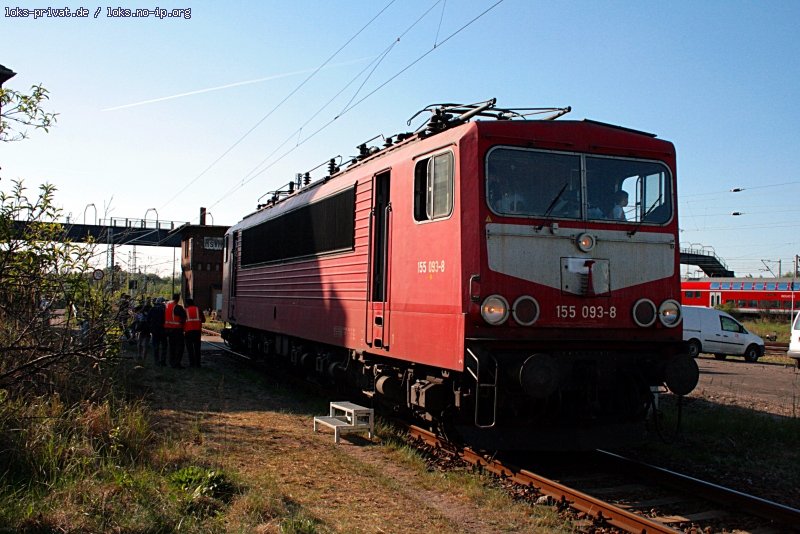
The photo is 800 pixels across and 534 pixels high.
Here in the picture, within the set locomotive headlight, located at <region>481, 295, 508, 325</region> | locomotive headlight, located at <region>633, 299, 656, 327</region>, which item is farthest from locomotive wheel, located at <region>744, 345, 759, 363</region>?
locomotive headlight, located at <region>481, 295, 508, 325</region>

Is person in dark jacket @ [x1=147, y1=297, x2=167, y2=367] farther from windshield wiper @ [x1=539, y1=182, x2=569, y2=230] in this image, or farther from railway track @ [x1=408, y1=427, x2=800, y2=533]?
windshield wiper @ [x1=539, y1=182, x2=569, y2=230]

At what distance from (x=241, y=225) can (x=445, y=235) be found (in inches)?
483

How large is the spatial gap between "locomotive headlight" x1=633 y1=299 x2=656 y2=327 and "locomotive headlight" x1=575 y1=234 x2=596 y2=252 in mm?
814

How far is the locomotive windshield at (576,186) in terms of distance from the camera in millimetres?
7652

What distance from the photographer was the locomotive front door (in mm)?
9203

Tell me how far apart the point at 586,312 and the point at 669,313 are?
1103 millimetres

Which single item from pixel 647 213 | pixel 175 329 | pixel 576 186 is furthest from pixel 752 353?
pixel 576 186

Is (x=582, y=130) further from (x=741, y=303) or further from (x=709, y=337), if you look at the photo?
(x=741, y=303)

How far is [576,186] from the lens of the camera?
796cm

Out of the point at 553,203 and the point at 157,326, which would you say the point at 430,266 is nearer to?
the point at 553,203

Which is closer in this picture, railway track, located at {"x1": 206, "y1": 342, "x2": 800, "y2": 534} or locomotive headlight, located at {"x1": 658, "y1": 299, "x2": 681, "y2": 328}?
railway track, located at {"x1": 206, "y1": 342, "x2": 800, "y2": 534}

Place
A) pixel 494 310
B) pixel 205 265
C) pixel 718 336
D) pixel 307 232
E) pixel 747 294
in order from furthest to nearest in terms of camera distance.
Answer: pixel 205 265, pixel 747 294, pixel 718 336, pixel 307 232, pixel 494 310

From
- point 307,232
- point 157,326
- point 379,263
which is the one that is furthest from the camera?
point 157,326

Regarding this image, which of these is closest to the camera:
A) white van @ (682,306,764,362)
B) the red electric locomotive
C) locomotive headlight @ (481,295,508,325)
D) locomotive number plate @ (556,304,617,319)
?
locomotive headlight @ (481,295,508,325)
